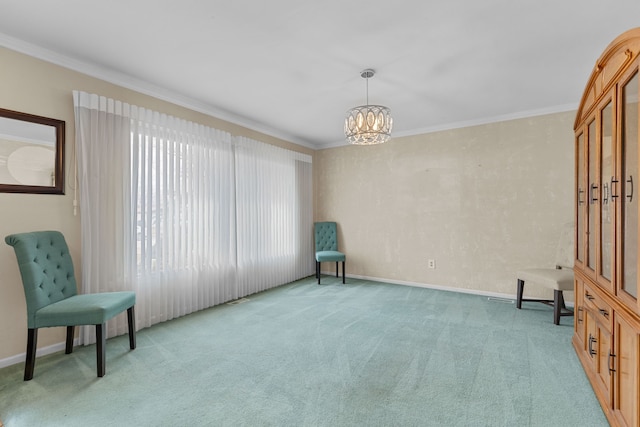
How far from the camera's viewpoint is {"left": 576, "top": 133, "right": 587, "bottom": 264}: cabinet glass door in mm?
2545

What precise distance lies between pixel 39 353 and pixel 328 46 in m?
3.55

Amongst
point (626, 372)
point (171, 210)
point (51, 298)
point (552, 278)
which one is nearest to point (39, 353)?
point (51, 298)

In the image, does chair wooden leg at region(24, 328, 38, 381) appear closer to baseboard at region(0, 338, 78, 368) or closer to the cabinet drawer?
baseboard at region(0, 338, 78, 368)

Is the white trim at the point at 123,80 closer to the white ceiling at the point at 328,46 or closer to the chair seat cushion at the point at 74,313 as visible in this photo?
the white ceiling at the point at 328,46

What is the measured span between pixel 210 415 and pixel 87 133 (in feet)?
8.71

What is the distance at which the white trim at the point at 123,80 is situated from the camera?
8.06 feet

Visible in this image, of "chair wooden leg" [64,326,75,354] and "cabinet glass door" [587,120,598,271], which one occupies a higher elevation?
"cabinet glass door" [587,120,598,271]

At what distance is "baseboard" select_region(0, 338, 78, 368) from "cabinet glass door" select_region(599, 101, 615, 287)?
422cm

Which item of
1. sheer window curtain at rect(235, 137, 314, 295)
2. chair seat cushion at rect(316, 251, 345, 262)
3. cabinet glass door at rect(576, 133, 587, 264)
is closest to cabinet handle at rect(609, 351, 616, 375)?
cabinet glass door at rect(576, 133, 587, 264)

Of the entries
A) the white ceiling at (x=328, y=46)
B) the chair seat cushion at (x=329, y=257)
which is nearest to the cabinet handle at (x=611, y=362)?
the white ceiling at (x=328, y=46)

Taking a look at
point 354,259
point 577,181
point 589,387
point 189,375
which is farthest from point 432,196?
point 189,375

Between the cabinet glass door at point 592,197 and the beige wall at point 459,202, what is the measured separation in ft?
6.40

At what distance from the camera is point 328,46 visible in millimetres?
2518

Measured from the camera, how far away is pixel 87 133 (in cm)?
279
